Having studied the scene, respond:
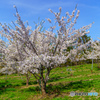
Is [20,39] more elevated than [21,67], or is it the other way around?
[20,39]

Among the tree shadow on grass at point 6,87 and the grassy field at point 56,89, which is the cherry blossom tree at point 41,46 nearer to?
the grassy field at point 56,89

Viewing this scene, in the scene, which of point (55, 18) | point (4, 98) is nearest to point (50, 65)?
point (55, 18)

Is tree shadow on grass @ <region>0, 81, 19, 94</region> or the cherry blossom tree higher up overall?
the cherry blossom tree

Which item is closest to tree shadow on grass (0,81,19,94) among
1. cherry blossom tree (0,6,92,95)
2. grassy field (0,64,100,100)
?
grassy field (0,64,100,100)

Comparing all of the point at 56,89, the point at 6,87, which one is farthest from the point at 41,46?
the point at 6,87

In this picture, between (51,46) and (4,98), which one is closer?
(4,98)

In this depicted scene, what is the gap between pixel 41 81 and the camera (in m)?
7.01

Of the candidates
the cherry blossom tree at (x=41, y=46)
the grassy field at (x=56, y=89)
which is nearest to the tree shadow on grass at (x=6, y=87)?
the grassy field at (x=56, y=89)

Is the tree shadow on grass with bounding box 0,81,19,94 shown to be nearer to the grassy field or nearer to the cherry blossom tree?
the grassy field

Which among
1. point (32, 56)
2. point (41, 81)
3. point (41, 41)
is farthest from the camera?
point (41, 41)

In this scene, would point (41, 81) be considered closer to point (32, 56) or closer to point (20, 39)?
point (32, 56)

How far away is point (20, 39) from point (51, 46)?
2.06 m

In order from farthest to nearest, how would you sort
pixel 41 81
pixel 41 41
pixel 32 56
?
1. pixel 41 41
2. pixel 41 81
3. pixel 32 56

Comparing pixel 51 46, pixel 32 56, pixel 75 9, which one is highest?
pixel 75 9
